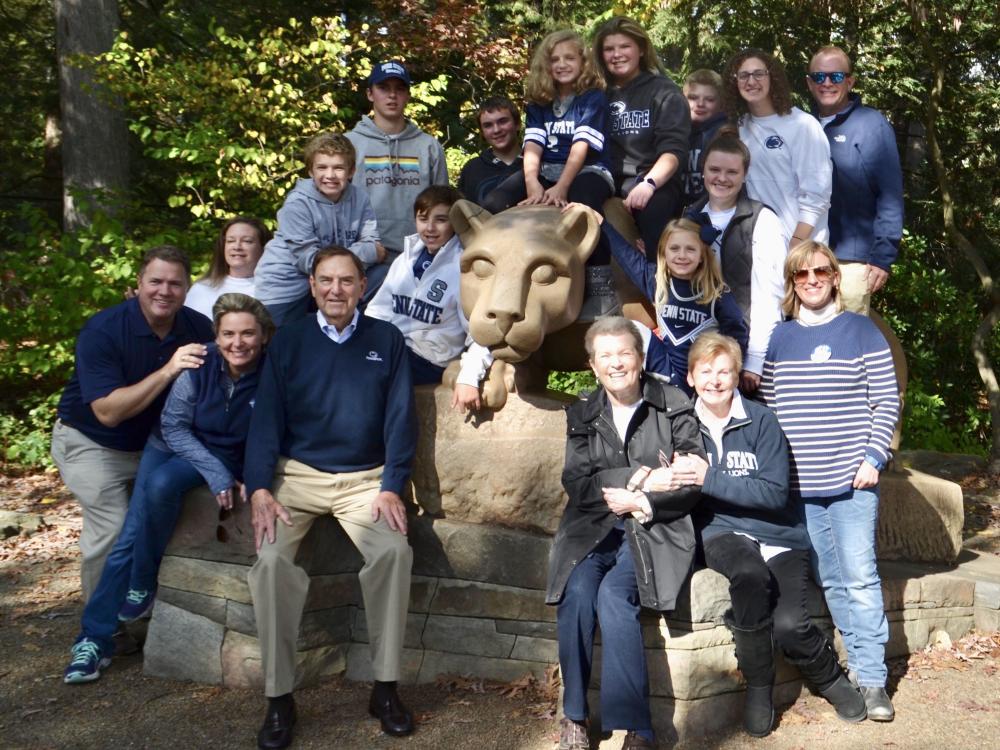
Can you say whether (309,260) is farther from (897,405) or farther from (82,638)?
(897,405)

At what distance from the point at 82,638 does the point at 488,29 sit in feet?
24.3

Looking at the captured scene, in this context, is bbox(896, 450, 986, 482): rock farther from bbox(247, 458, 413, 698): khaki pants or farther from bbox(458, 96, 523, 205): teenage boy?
bbox(247, 458, 413, 698): khaki pants

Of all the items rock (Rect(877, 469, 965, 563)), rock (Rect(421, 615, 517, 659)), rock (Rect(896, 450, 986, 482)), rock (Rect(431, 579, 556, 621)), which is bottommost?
rock (Rect(896, 450, 986, 482))

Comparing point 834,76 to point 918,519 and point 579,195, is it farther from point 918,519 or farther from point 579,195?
point 918,519

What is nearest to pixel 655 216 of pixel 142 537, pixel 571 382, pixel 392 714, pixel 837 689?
pixel 837 689

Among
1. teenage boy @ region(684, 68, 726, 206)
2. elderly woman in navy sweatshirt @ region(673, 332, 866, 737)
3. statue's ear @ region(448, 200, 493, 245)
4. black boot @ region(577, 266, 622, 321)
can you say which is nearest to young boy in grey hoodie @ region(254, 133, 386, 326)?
statue's ear @ region(448, 200, 493, 245)

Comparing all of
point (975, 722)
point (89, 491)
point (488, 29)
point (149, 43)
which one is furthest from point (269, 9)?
point (975, 722)

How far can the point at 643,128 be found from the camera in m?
4.70

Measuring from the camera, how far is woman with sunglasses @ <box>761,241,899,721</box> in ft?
12.5

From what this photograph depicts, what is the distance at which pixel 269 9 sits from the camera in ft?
35.3

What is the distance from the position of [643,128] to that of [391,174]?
1.44m

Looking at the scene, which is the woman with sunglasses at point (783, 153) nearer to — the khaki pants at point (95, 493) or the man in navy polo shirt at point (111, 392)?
the man in navy polo shirt at point (111, 392)

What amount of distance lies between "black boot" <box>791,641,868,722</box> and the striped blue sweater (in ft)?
2.14

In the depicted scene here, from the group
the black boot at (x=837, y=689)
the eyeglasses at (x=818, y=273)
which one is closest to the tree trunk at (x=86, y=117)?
the eyeglasses at (x=818, y=273)
